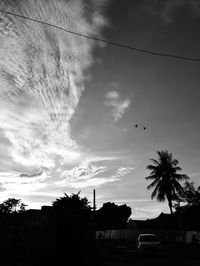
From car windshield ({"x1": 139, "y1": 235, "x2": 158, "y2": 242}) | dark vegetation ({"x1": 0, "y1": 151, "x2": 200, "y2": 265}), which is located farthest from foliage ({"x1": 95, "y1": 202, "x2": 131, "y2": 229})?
car windshield ({"x1": 139, "y1": 235, "x2": 158, "y2": 242})

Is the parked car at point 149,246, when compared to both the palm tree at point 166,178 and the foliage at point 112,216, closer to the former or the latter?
the palm tree at point 166,178

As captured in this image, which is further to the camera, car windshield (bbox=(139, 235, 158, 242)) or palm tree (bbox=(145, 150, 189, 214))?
palm tree (bbox=(145, 150, 189, 214))

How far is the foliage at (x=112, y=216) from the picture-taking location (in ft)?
293

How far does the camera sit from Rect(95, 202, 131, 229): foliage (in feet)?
293

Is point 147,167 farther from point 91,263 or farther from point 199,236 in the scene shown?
point 91,263

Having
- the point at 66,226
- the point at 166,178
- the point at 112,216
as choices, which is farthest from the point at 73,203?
the point at 112,216

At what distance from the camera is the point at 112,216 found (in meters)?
91.1

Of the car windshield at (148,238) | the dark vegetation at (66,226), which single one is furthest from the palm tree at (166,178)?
the car windshield at (148,238)

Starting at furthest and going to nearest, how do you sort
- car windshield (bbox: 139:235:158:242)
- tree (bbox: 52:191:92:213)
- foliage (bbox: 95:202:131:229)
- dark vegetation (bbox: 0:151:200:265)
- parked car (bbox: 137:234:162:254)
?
foliage (bbox: 95:202:131:229) → tree (bbox: 52:191:92:213) → car windshield (bbox: 139:235:158:242) → parked car (bbox: 137:234:162:254) → dark vegetation (bbox: 0:151:200:265)

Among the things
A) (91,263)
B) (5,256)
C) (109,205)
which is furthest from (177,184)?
(109,205)

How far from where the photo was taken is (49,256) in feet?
47.0

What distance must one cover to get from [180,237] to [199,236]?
30.0ft

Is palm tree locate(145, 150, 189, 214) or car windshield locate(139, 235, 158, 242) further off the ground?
palm tree locate(145, 150, 189, 214)

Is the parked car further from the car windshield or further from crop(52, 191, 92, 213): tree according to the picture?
crop(52, 191, 92, 213): tree
